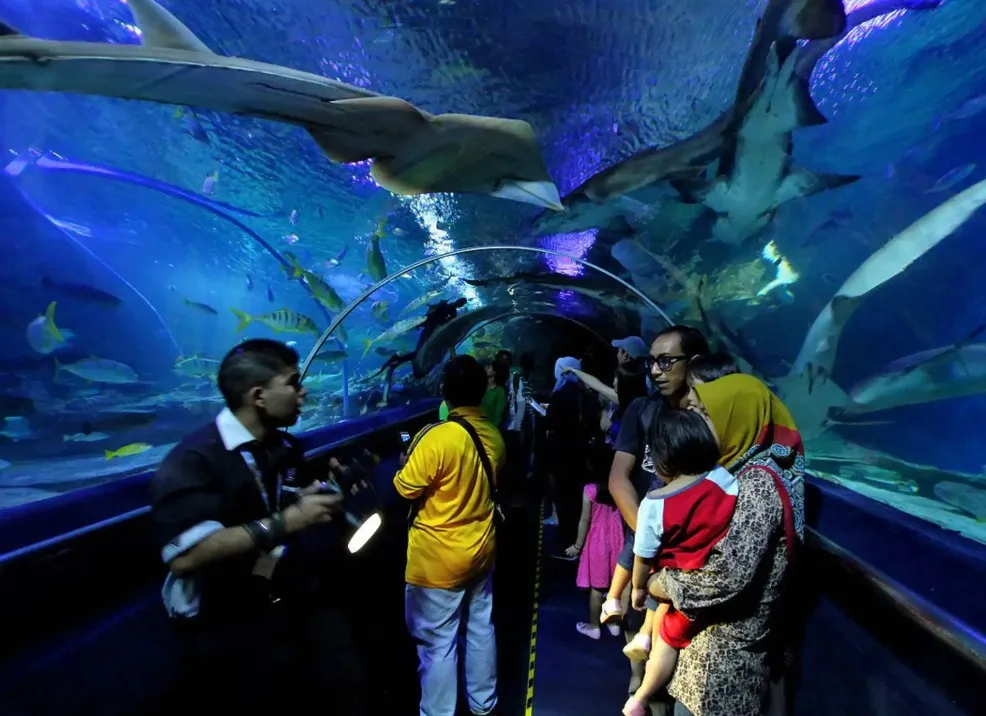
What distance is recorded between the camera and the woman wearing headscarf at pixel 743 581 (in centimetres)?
163

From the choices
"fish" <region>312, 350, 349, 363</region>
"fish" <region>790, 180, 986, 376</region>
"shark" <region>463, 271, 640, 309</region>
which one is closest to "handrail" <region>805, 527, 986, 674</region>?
"fish" <region>790, 180, 986, 376</region>

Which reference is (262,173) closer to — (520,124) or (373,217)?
(373,217)

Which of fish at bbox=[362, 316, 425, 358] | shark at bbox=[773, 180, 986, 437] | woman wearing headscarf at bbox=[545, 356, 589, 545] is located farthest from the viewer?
fish at bbox=[362, 316, 425, 358]

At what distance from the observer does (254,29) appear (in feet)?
10.6

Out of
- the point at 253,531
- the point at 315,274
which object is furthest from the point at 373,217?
the point at 253,531

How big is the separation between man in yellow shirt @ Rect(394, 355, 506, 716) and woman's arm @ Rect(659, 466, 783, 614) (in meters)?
1.20

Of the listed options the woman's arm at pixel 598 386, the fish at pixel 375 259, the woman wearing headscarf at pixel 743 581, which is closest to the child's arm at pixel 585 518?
the woman's arm at pixel 598 386

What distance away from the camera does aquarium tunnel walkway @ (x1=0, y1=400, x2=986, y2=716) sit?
1.50 m

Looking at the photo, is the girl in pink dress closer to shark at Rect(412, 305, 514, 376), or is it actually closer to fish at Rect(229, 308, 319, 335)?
fish at Rect(229, 308, 319, 335)

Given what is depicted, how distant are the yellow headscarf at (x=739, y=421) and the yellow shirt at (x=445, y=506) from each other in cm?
126

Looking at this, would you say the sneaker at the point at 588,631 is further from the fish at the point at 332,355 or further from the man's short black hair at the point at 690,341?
Result: the fish at the point at 332,355

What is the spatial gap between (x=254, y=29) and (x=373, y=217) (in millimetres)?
2595

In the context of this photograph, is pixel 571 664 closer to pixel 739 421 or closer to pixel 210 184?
pixel 739 421

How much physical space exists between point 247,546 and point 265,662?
1.53 feet
